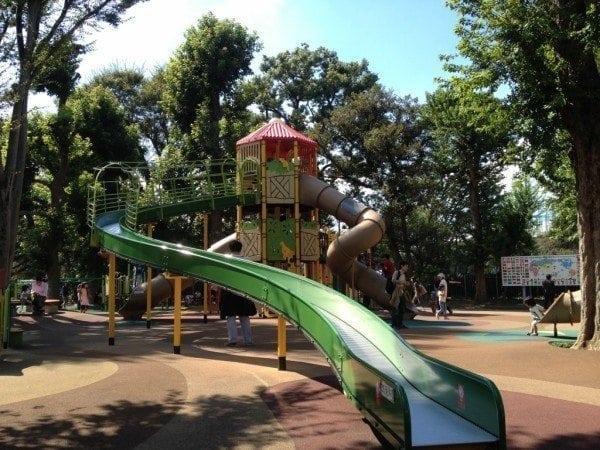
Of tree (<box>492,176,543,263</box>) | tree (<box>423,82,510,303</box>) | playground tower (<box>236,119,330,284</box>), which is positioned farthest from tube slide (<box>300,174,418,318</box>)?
tree (<box>492,176,543,263</box>)

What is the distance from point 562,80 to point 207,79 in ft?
80.0

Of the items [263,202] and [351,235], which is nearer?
[351,235]

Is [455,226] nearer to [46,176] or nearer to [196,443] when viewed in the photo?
[46,176]

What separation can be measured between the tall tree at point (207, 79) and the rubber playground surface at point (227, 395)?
21023 mm

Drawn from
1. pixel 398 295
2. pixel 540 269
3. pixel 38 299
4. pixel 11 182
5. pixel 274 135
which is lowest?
pixel 38 299

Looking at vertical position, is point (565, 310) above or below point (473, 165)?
below

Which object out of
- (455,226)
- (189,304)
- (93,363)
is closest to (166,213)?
(93,363)

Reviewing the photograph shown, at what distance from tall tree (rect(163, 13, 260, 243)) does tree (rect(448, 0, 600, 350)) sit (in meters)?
22.5

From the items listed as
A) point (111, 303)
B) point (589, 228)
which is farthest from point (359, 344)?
point (111, 303)

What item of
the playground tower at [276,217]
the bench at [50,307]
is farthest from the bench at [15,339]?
the bench at [50,307]

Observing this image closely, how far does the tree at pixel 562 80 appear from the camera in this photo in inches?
413

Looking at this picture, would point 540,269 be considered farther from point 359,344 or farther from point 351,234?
point 359,344

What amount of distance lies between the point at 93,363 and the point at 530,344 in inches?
338

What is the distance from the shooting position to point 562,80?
1077cm
